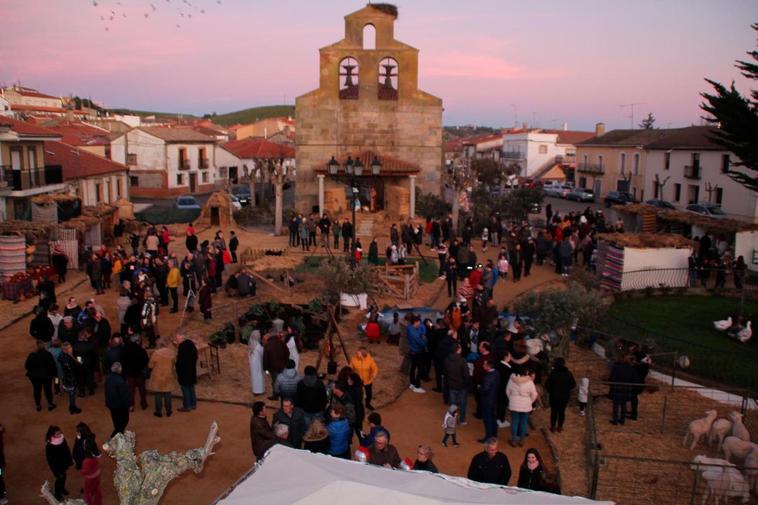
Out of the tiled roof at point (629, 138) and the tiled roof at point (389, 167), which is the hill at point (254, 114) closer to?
the tiled roof at point (629, 138)

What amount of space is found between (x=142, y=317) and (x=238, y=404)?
350 centimetres

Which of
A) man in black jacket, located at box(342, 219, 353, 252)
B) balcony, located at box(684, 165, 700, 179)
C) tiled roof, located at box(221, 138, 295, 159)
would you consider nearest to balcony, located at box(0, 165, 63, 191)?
man in black jacket, located at box(342, 219, 353, 252)

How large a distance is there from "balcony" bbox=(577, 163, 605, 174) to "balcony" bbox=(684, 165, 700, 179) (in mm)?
13109

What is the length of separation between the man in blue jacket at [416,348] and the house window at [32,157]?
70.9 ft

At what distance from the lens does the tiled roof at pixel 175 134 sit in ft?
181

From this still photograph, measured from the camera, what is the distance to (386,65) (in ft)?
120

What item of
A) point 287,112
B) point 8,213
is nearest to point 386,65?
point 8,213

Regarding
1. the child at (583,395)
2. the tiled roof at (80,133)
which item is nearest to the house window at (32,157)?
the tiled roof at (80,133)

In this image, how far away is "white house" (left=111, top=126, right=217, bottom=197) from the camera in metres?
54.6

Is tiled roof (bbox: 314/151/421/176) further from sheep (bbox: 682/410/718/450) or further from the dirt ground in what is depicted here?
sheep (bbox: 682/410/718/450)

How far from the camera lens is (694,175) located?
41344 mm

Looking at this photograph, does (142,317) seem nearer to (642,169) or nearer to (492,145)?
(642,169)

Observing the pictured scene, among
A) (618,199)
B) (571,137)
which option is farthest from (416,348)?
(571,137)

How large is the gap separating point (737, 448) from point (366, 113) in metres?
29.4
